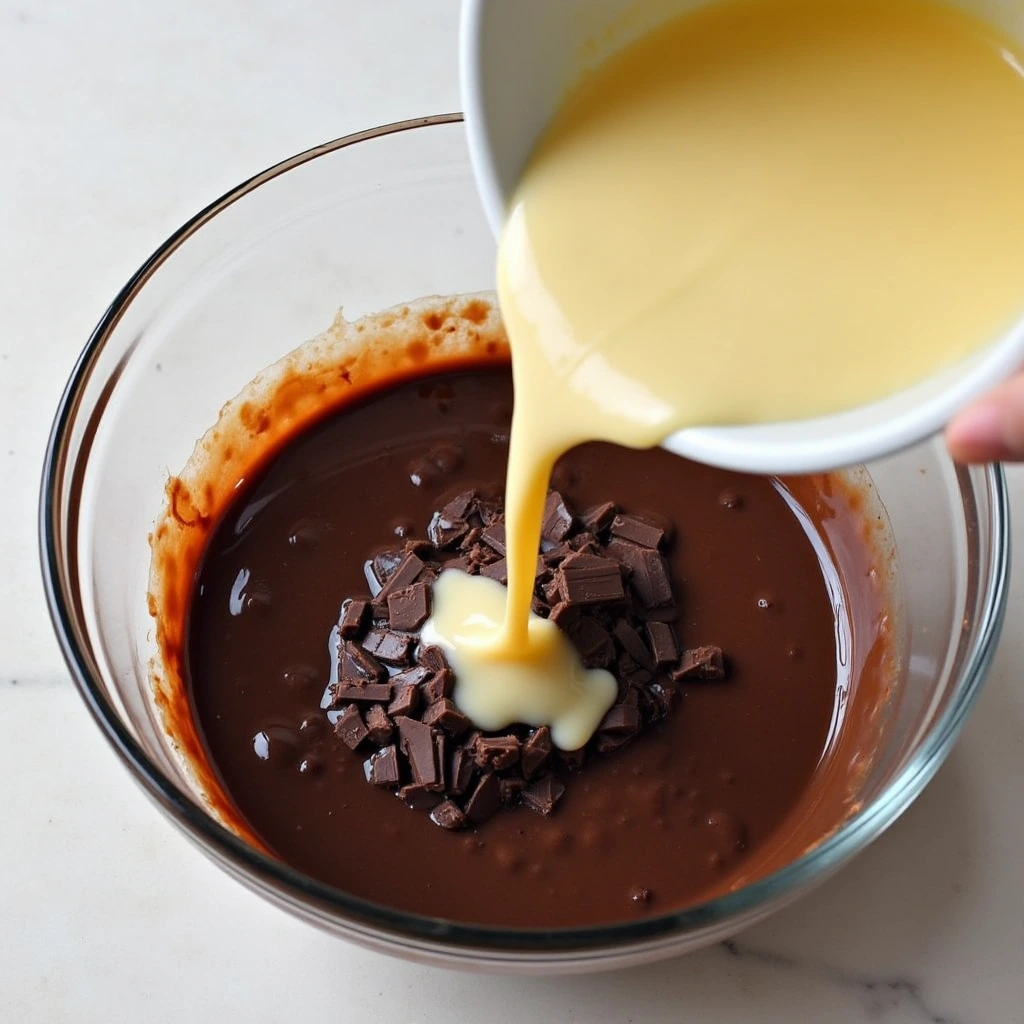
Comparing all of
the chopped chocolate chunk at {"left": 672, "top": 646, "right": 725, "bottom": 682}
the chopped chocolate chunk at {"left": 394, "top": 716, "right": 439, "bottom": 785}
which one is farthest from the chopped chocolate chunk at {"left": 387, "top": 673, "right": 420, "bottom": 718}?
the chopped chocolate chunk at {"left": 672, "top": 646, "right": 725, "bottom": 682}

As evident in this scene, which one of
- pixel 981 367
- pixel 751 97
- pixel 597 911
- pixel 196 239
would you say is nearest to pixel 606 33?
pixel 751 97

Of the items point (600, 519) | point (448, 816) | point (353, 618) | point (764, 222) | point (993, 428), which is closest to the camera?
point (993, 428)

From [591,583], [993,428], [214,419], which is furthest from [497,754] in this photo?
[993,428]

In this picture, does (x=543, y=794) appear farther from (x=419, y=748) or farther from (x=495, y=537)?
(x=495, y=537)

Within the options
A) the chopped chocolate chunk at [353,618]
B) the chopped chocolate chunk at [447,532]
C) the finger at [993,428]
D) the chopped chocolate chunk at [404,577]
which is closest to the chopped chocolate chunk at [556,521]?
the chopped chocolate chunk at [447,532]

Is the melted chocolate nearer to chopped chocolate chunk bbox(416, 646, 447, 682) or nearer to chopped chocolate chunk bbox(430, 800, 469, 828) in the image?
chopped chocolate chunk bbox(430, 800, 469, 828)

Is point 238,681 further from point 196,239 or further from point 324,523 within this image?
point 196,239
